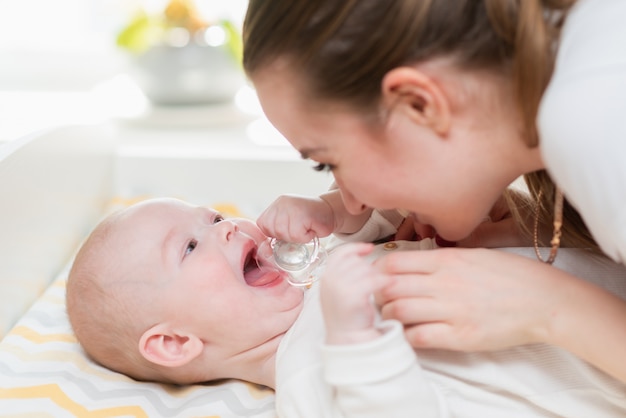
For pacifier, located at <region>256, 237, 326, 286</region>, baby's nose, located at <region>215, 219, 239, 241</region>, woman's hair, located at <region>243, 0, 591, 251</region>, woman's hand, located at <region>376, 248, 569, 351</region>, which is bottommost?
pacifier, located at <region>256, 237, 326, 286</region>

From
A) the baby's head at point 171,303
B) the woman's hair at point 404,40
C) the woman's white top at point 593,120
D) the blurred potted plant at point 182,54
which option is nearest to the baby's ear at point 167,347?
the baby's head at point 171,303

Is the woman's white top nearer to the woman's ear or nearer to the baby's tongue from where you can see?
the woman's ear

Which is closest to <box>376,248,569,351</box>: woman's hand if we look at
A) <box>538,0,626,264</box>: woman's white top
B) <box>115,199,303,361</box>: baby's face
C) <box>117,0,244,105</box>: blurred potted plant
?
<box>538,0,626,264</box>: woman's white top

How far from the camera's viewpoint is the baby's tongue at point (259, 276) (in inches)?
47.9

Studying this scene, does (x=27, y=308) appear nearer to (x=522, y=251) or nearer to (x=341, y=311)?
(x=341, y=311)

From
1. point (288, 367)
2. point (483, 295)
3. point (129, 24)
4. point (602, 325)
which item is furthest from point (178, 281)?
point (129, 24)

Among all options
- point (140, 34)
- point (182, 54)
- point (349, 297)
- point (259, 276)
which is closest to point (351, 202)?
point (349, 297)

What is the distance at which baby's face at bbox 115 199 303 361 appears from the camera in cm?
112

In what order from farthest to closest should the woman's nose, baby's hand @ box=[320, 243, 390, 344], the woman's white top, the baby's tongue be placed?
the baby's tongue
the woman's nose
baby's hand @ box=[320, 243, 390, 344]
the woman's white top

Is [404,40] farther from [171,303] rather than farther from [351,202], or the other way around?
[171,303]

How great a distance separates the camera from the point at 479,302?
2.95ft

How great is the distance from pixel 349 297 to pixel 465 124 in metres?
0.22

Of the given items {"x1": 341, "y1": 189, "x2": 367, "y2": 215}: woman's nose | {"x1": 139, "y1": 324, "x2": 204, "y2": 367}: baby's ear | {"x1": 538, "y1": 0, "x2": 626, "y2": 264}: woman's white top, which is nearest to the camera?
{"x1": 538, "y1": 0, "x2": 626, "y2": 264}: woman's white top

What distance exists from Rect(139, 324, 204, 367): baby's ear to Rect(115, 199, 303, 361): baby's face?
0.01 metres
